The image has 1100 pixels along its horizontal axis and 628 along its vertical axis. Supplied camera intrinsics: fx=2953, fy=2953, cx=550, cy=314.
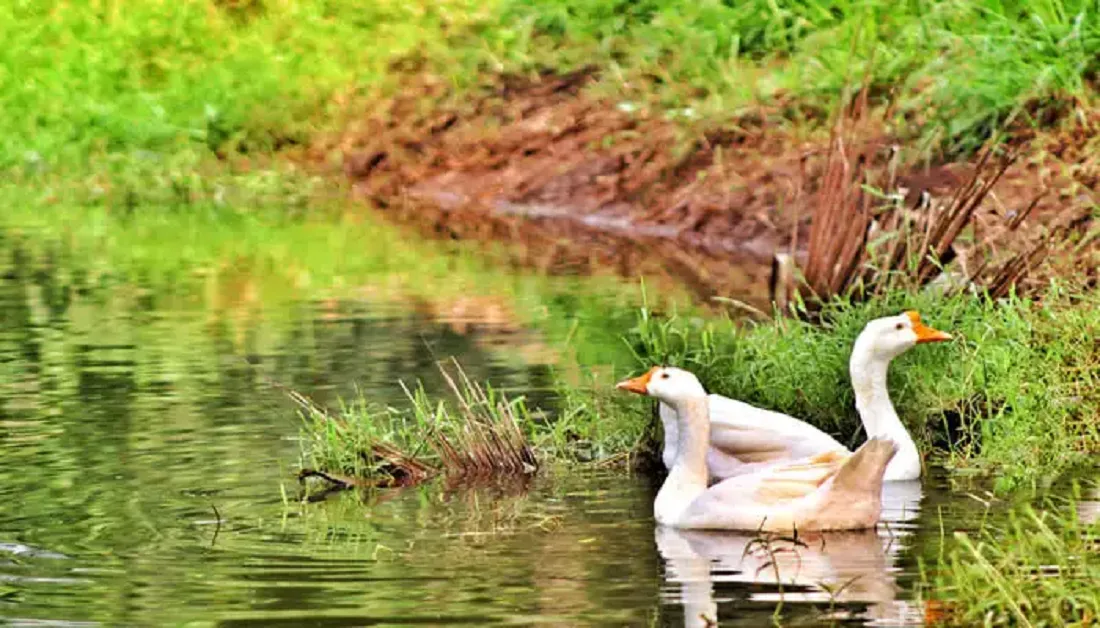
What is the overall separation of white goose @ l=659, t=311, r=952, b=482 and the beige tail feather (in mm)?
902

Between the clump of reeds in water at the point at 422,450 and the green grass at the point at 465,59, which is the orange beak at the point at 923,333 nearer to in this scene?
the clump of reeds in water at the point at 422,450

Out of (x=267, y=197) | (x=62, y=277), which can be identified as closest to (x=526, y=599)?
(x=62, y=277)

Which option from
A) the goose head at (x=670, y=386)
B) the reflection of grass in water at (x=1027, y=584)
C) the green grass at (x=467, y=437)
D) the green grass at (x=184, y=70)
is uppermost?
the reflection of grass in water at (x=1027, y=584)

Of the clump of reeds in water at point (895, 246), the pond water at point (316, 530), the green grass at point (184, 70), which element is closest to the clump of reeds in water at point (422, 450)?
the pond water at point (316, 530)

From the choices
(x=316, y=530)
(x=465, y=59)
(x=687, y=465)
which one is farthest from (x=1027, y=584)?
(x=465, y=59)

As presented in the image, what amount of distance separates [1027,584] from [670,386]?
2.50 m

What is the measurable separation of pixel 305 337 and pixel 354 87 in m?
12.3

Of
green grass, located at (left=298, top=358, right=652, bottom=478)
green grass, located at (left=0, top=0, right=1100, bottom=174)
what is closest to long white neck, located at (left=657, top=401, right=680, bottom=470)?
green grass, located at (left=298, top=358, right=652, bottom=478)

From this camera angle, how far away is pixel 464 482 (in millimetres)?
10742

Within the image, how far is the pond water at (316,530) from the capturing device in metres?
8.29

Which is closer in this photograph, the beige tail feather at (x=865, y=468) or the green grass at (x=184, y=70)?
the beige tail feather at (x=865, y=468)

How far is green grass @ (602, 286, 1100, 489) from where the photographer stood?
1080cm

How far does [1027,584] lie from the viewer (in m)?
7.74

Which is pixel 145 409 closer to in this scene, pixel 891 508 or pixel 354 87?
pixel 891 508
